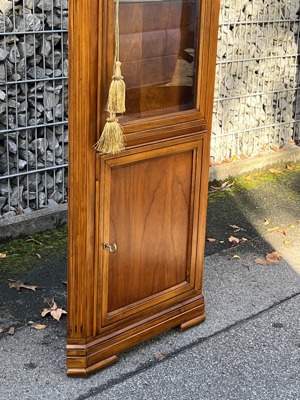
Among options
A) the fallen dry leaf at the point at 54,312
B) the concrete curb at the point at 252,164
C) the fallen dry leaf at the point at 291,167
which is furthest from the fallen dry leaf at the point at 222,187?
the fallen dry leaf at the point at 54,312

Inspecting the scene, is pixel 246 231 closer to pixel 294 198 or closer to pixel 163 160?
pixel 294 198

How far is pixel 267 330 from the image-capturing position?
4.30 meters

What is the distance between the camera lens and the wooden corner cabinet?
3.43m

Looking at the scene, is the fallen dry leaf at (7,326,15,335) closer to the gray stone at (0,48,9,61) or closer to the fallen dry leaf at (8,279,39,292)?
the fallen dry leaf at (8,279,39,292)

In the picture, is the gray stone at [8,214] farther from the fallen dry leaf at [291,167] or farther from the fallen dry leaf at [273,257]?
the fallen dry leaf at [291,167]

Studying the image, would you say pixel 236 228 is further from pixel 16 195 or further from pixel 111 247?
pixel 111 247

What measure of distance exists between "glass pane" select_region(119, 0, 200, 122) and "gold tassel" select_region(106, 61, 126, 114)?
0.74 ft

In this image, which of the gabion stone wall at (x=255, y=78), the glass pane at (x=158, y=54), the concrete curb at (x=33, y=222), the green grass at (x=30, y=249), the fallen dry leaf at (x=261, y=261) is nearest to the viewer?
the glass pane at (x=158, y=54)

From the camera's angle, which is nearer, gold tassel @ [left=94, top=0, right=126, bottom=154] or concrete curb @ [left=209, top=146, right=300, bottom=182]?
gold tassel @ [left=94, top=0, right=126, bottom=154]

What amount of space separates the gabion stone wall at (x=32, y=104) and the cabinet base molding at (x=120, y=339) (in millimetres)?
1749

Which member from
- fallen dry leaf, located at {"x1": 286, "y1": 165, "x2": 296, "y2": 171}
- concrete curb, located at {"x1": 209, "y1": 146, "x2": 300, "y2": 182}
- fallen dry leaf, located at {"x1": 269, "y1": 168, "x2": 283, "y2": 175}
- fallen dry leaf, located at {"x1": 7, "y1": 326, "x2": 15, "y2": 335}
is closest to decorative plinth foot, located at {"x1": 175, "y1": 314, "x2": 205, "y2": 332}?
fallen dry leaf, located at {"x1": 7, "y1": 326, "x2": 15, "y2": 335}

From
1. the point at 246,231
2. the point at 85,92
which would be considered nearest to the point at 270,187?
the point at 246,231

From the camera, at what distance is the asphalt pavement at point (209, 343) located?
145 inches

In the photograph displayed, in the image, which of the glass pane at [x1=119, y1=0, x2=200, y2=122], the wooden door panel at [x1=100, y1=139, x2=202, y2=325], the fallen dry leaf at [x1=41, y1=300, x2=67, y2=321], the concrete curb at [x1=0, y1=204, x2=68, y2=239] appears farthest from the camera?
the concrete curb at [x1=0, y1=204, x2=68, y2=239]
